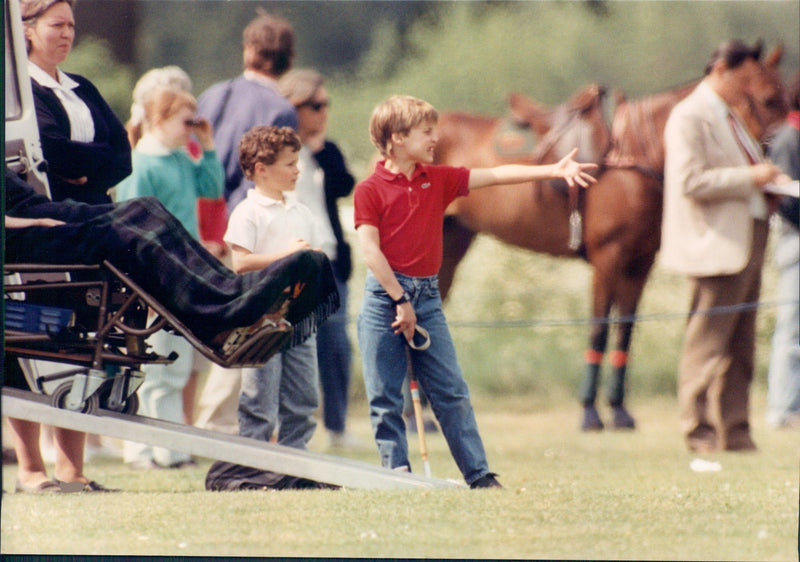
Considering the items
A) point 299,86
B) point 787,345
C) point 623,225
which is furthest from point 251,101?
point 787,345

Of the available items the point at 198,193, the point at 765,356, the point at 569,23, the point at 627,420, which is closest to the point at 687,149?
the point at 627,420

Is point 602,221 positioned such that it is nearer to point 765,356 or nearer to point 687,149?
point 687,149

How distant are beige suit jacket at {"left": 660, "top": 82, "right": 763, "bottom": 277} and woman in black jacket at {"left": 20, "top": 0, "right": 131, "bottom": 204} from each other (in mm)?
2677

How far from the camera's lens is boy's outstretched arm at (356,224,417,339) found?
421 centimetres

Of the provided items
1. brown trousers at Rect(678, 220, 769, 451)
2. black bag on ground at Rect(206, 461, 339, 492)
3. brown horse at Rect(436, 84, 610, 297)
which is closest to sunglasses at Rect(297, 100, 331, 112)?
brown horse at Rect(436, 84, 610, 297)

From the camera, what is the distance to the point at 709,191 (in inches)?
238

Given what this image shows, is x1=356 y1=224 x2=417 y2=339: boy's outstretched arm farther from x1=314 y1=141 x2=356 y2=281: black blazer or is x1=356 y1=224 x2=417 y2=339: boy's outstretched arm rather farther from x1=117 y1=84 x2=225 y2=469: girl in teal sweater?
x1=314 y1=141 x2=356 y2=281: black blazer

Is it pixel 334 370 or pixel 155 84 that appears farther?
pixel 334 370

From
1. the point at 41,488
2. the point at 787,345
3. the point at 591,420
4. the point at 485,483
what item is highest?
the point at 485,483

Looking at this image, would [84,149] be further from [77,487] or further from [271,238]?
[77,487]

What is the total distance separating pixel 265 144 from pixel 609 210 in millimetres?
3018

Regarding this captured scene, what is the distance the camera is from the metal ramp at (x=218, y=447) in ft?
13.3

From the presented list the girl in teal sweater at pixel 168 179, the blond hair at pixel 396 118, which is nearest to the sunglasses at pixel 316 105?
the girl in teal sweater at pixel 168 179

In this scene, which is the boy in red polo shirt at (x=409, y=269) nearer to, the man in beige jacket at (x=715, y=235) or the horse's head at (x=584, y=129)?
the man in beige jacket at (x=715, y=235)
